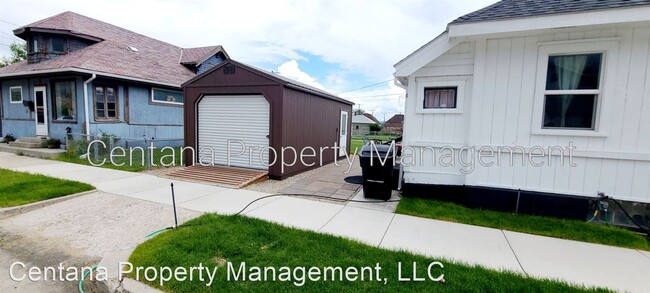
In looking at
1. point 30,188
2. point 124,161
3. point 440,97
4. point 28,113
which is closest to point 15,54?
point 28,113

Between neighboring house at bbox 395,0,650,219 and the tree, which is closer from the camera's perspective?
neighboring house at bbox 395,0,650,219

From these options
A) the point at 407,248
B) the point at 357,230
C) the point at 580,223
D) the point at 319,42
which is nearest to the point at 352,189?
the point at 357,230

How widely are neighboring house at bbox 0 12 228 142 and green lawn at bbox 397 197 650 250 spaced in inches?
463

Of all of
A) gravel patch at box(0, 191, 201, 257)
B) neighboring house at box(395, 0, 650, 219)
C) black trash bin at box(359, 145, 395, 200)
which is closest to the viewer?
gravel patch at box(0, 191, 201, 257)

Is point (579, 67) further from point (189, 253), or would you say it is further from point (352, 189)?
point (189, 253)

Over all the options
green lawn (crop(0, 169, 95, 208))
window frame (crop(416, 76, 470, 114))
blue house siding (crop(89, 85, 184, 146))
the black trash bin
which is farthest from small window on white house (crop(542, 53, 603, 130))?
blue house siding (crop(89, 85, 184, 146))

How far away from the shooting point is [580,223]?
4191 millimetres

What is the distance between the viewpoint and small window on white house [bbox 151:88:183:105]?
490 inches

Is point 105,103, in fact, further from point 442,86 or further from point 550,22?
point 550,22

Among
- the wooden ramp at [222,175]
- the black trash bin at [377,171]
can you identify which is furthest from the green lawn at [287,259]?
the wooden ramp at [222,175]

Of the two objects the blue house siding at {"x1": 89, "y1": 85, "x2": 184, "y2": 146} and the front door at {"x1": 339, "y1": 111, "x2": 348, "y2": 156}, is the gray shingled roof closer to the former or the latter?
the front door at {"x1": 339, "y1": 111, "x2": 348, "y2": 156}

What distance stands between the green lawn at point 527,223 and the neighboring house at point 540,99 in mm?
315

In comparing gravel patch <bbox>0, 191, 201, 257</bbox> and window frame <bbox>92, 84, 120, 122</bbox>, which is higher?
window frame <bbox>92, 84, 120, 122</bbox>

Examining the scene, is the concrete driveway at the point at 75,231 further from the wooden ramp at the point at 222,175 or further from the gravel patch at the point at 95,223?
the wooden ramp at the point at 222,175
